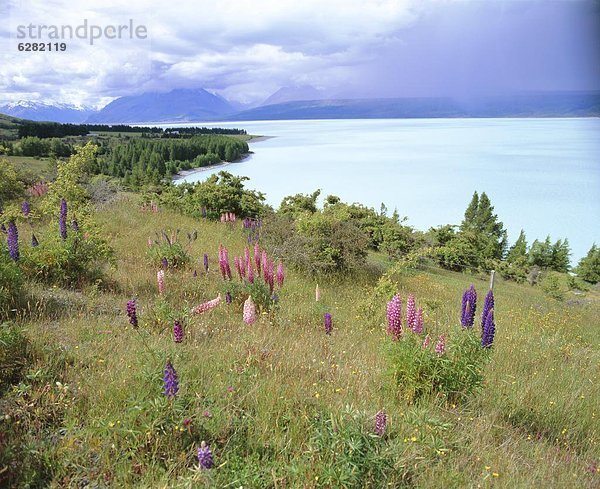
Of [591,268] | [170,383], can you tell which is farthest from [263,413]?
[591,268]

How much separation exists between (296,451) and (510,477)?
1.32m

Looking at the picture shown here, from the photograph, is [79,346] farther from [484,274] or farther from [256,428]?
[484,274]

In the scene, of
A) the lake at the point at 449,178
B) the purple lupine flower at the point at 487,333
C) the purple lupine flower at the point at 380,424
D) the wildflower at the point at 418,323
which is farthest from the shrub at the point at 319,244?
the lake at the point at 449,178

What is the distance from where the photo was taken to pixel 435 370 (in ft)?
11.2

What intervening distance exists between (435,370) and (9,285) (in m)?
4.44

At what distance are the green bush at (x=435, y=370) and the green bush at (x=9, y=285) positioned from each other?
386 centimetres

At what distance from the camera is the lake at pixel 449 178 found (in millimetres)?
57719

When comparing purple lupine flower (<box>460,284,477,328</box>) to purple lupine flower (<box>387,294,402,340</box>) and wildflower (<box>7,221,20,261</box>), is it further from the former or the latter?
wildflower (<box>7,221,20,261</box>)

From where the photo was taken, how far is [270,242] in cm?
1223

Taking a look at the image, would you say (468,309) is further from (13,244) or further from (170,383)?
(13,244)

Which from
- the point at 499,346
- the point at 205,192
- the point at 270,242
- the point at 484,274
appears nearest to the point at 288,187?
the point at 484,274

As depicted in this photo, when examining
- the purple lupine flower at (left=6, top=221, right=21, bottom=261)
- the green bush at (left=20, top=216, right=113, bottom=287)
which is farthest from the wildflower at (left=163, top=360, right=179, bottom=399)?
the green bush at (left=20, top=216, right=113, bottom=287)

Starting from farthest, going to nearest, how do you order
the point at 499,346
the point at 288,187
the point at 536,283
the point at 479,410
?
the point at 288,187 < the point at 536,283 < the point at 499,346 < the point at 479,410

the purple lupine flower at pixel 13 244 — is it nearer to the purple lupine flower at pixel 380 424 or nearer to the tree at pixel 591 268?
the purple lupine flower at pixel 380 424
